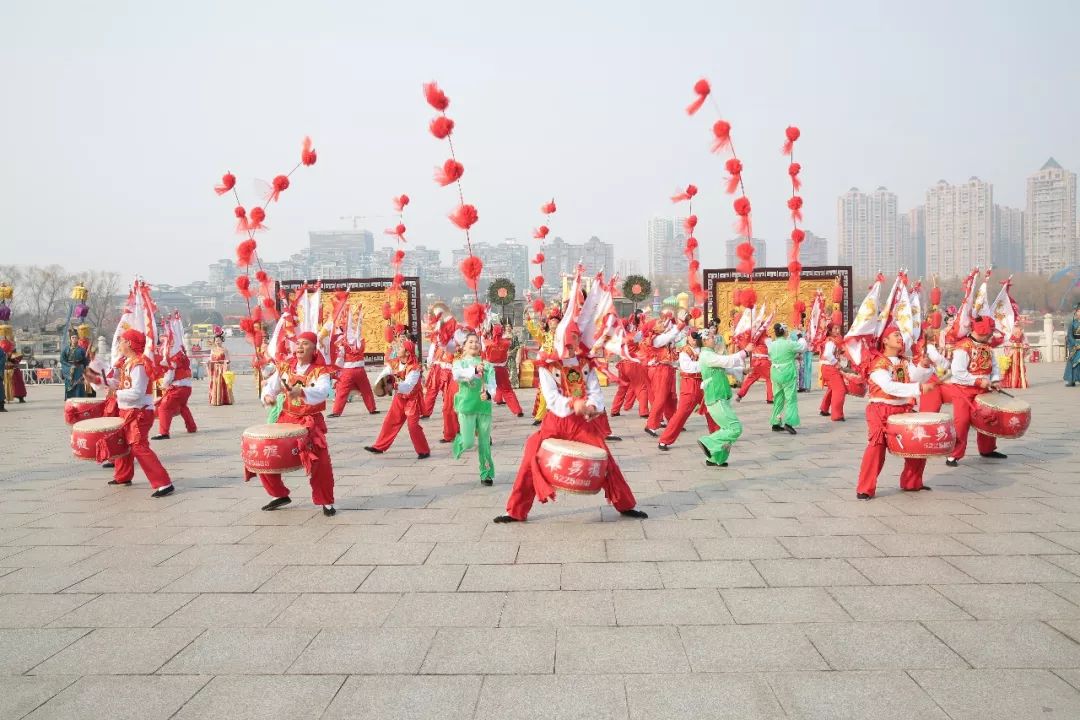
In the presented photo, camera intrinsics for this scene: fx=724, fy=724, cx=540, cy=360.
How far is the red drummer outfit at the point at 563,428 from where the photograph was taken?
17.1 ft

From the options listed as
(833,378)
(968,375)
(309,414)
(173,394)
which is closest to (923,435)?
(968,375)

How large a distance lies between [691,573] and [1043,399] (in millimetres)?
11892

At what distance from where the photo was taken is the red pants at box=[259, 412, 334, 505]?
5.62 metres

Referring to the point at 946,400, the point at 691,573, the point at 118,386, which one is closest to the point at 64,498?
the point at 118,386

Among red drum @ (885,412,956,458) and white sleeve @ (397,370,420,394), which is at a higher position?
white sleeve @ (397,370,420,394)

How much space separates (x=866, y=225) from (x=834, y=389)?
194 ft

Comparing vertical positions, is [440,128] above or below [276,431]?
above

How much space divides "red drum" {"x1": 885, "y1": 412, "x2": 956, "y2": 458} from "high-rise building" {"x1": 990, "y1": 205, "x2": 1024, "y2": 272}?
6390 cm

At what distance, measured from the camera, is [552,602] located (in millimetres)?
3789

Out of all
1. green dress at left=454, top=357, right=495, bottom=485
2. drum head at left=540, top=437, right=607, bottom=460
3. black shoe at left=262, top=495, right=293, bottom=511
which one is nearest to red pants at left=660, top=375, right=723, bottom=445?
green dress at left=454, top=357, right=495, bottom=485

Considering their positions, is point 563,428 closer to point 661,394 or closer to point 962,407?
point 962,407

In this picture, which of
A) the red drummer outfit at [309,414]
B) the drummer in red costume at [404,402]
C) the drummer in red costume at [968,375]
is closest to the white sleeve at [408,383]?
the drummer in red costume at [404,402]

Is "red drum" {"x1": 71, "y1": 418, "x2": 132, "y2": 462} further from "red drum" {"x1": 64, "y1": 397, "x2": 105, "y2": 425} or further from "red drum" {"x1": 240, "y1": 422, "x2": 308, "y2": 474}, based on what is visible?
"red drum" {"x1": 240, "y1": 422, "x2": 308, "y2": 474}

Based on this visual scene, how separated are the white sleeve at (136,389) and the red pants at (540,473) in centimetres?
378
